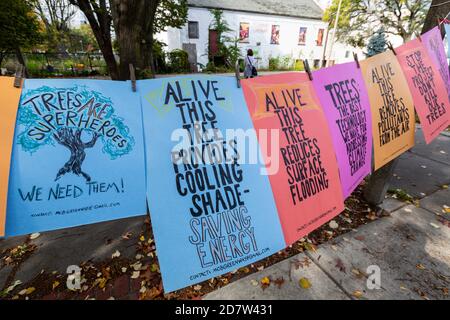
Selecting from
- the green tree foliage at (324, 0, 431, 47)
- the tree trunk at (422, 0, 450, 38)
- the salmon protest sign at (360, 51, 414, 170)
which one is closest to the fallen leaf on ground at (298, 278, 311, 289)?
the salmon protest sign at (360, 51, 414, 170)

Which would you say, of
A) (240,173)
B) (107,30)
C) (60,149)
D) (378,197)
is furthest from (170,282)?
(107,30)

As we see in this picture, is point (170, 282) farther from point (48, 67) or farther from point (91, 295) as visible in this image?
point (48, 67)

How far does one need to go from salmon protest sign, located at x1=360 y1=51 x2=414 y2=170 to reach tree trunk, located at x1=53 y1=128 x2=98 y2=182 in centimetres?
244

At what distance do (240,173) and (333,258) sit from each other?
183 cm

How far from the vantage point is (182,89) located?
58.7 inches

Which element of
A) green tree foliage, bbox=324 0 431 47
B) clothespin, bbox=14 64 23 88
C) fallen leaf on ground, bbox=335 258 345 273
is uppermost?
green tree foliage, bbox=324 0 431 47

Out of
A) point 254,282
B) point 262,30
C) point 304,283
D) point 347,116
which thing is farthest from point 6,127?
point 262,30

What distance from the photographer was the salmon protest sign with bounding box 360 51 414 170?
7.38 ft

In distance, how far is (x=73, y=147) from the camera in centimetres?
123

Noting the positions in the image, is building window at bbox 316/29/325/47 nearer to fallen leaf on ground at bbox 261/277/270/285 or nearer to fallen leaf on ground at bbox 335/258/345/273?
fallen leaf on ground at bbox 335/258/345/273

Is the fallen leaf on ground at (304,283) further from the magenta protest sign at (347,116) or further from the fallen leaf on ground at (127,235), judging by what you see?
the fallen leaf on ground at (127,235)

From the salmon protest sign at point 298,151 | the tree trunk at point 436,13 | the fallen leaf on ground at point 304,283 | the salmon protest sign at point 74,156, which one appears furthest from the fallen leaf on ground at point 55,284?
the tree trunk at point 436,13

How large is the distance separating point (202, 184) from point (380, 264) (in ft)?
7.69

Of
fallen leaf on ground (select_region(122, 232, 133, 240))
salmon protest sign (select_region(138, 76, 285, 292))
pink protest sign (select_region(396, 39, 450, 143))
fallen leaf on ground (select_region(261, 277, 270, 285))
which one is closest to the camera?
salmon protest sign (select_region(138, 76, 285, 292))
